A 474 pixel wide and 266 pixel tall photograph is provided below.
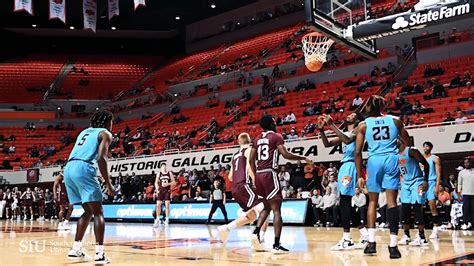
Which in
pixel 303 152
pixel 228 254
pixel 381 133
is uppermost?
pixel 303 152

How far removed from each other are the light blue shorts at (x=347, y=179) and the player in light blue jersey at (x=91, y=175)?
3216mm

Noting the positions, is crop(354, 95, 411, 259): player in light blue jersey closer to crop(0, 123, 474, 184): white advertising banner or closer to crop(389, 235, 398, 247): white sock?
crop(389, 235, 398, 247): white sock

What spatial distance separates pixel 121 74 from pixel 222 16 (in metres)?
9.30

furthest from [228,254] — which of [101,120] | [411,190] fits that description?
[411,190]

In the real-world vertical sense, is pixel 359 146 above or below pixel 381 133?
below

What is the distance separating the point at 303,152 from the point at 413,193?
32.5 feet

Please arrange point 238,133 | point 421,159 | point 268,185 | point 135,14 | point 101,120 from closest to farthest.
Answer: point 101,120 → point 268,185 → point 421,159 → point 238,133 → point 135,14

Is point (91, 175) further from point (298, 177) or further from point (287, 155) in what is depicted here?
point (298, 177)

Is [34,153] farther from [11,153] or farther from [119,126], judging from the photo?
[119,126]

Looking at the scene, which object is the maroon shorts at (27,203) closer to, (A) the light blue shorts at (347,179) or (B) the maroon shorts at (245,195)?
(B) the maroon shorts at (245,195)

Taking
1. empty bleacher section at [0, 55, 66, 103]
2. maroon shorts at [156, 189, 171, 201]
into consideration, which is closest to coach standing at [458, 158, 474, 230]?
maroon shorts at [156, 189, 171, 201]

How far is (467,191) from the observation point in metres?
11.9

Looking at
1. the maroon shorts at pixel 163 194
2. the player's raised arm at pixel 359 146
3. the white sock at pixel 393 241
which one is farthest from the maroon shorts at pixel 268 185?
the maroon shorts at pixel 163 194

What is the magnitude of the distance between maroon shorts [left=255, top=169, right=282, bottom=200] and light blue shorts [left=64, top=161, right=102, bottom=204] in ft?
7.52
